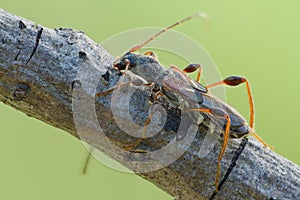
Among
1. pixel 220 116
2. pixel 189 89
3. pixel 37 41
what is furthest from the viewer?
pixel 189 89

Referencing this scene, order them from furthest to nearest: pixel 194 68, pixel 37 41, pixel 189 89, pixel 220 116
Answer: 1. pixel 194 68
2. pixel 189 89
3. pixel 220 116
4. pixel 37 41

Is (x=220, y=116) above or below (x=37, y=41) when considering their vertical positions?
below

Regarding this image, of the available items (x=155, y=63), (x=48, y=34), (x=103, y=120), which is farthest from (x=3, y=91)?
(x=155, y=63)

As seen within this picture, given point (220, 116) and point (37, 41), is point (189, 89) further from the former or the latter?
point (37, 41)

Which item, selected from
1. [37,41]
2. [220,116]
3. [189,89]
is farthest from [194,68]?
[37,41]

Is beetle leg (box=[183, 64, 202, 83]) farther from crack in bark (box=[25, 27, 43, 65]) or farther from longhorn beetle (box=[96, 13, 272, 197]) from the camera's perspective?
crack in bark (box=[25, 27, 43, 65])

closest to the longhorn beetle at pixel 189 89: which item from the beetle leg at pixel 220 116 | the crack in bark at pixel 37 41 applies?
the beetle leg at pixel 220 116

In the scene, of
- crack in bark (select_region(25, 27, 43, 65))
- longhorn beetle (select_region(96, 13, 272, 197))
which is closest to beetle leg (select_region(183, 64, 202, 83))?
longhorn beetle (select_region(96, 13, 272, 197))

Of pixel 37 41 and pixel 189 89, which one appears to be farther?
pixel 189 89
